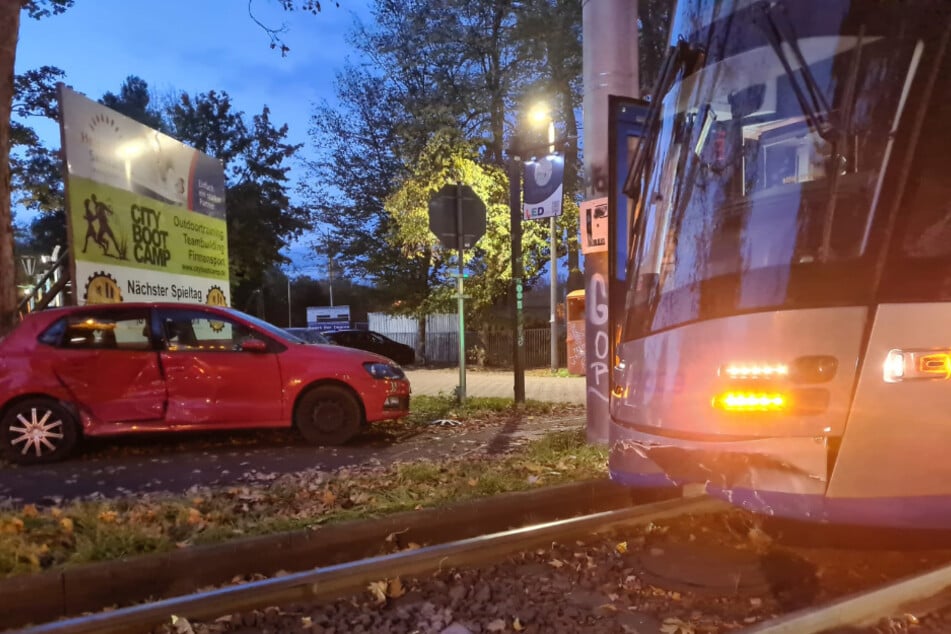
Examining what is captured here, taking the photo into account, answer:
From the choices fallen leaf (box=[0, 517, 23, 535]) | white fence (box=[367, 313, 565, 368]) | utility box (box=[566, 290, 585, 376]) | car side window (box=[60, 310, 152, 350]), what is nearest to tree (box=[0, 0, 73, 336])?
car side window (box=[60, 310, 152, 350])

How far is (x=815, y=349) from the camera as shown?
3193 mm

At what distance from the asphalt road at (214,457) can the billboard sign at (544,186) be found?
155 inches

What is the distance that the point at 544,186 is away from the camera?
38.6 feet

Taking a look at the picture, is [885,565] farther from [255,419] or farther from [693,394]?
[255,419]

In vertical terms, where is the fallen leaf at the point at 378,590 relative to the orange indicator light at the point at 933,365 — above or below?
below

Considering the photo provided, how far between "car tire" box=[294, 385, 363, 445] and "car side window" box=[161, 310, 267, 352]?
824mm

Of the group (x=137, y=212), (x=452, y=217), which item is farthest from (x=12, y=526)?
(x=452, y=217)

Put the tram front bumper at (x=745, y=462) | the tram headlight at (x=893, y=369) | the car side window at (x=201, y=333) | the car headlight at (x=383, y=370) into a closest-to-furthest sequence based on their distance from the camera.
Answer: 1. the tram headlight at (x=893, y=369)
2. the tram front bumper at (x=745, y=462)
3. the car side window at (x=201, y=333)
4. the car headlight at (x=383, y=370)

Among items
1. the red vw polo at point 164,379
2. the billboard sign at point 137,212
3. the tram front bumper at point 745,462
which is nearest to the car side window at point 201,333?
the red vw polo at point 164,379

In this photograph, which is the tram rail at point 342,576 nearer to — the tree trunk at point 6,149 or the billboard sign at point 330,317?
the tree trunk at point 6,149

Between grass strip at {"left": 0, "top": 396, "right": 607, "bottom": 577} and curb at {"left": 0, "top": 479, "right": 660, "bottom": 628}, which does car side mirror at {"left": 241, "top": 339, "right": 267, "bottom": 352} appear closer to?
grass strip at {"left": 0, "top": 396, "right": 607, "bottom": 577}

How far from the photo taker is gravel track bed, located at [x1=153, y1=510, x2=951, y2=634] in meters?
3.41

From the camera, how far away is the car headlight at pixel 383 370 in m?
7.82

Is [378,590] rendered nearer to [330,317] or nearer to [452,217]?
[452,217]
